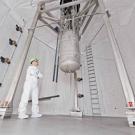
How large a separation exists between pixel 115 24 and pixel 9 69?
5.45ft

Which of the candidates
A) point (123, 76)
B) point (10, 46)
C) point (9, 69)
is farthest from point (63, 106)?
point (123, 76)

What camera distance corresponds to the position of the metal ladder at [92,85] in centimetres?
187

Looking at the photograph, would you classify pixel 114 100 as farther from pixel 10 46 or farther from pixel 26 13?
pixel 26 13

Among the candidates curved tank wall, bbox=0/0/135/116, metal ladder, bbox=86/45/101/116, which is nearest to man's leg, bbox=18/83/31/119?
curved tank wall, bbox=0/0/135/116

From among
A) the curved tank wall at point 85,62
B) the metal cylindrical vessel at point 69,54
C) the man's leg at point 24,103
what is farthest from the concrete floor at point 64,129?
the curved tank wall at point 85,62

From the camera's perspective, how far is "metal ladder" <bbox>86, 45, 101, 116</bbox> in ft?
6.14

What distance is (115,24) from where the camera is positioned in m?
2.20

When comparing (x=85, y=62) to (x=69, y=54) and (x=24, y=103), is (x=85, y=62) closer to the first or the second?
(x=69, y=54)

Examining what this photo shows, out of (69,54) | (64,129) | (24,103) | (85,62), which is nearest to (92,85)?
(85,62)

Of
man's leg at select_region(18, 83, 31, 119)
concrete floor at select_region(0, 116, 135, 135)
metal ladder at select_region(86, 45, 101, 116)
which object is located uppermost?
metal ladder at select_region(86, 45, 101, 116)

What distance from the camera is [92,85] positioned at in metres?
2.05

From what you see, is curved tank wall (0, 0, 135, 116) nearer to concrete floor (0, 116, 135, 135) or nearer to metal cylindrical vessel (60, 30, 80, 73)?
metal cylindrical vessel (60, 30, 80, 73)

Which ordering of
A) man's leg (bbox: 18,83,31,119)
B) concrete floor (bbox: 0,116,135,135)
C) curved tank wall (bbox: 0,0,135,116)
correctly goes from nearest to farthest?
concrete floor (bbox: 0,116,135,135), man's leg (bbox: 18,83,31,119), curved tank wall (bbox: 0,0,135,116)

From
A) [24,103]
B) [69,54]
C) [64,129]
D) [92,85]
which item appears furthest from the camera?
[92,85]
